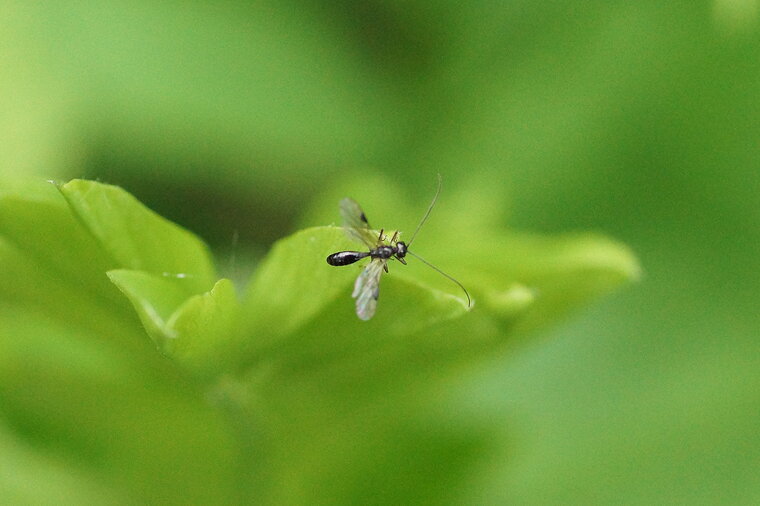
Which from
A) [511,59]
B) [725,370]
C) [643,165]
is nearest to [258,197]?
[511,59]

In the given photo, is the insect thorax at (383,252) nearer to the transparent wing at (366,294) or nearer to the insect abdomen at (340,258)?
the insect abdomen at (340,258)

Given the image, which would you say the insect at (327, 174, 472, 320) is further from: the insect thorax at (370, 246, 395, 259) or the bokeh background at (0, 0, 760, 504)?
the bokeh background at (0, 0, 760, 504)

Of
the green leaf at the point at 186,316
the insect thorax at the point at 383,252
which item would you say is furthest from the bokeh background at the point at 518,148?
the green leaf at the point at 186,316

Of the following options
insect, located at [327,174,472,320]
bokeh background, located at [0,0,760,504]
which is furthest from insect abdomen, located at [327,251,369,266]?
bokeh background, located at [0,0,760,504]

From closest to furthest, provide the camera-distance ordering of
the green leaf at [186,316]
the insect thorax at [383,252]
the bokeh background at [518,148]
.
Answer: the green leaf at [186,316] < the insect thorax at [383,252] < the bokeh background at [518,148]

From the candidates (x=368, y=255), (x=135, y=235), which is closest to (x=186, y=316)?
(x=135, y=235)
